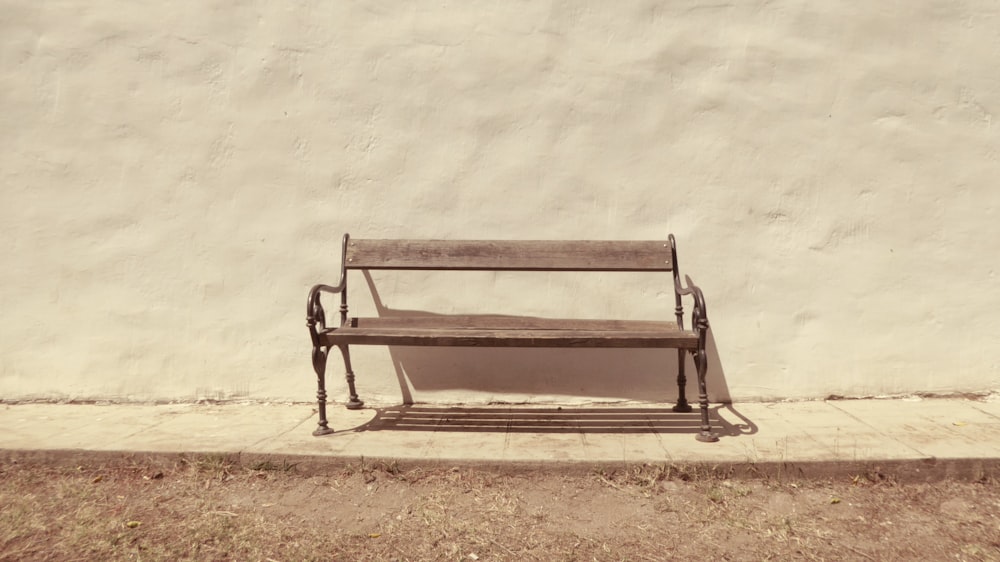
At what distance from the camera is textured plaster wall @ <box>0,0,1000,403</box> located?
150 inches

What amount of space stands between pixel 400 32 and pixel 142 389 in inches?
104

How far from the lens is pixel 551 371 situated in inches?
152

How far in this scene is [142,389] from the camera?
3975 mm

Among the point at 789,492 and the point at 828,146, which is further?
the point at 828,146

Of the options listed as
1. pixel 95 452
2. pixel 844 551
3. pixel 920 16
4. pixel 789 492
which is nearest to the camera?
pixel 844 551

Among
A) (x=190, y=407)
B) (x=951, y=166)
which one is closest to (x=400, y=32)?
(x=190, y=407)

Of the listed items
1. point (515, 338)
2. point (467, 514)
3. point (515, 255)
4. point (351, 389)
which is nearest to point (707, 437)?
point (515, 338)

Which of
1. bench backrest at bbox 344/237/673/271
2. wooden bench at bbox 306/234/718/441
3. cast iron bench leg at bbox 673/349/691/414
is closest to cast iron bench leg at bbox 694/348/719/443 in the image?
wooden bench at bbox 306/234/718/441

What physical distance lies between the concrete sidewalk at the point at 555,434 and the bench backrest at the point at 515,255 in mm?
823

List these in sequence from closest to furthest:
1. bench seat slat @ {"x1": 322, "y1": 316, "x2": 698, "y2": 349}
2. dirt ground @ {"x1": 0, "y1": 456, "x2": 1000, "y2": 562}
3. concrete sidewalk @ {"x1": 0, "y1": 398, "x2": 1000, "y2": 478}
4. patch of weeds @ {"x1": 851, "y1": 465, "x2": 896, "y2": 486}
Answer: dirt ground @ {"x1": 0, "y1": 456, "x2": 1000, "y2": 562}, patch of weeds @ {"x1": 851, "y1": 465, "x2": 896, "y2": 486}, concrete sidewalk @ {"x1": 0, "y1": 398, "x2": 1000, "y2": 478}, bench seat slat @ {"x1": 322, "y1": 316, "x2": 698, "y2": 349}

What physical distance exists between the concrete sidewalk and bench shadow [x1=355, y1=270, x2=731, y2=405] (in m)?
0.12

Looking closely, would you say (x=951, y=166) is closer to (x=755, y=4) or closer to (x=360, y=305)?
(x=755, y=4)

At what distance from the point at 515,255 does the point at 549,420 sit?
92 centimetres

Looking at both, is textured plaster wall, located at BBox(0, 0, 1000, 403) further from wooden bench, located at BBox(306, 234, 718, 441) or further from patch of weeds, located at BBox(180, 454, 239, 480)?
patch of weeds, located at BBox(180, 454, 239, 480)
